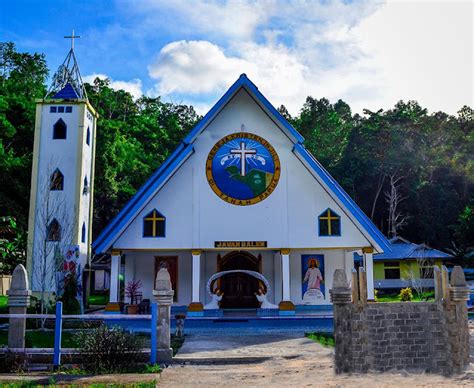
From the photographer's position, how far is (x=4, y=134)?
3069cm

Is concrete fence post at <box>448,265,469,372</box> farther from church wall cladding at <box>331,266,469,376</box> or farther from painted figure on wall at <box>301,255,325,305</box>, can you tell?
painted figure on wall at <box>301,255,325,305</box>

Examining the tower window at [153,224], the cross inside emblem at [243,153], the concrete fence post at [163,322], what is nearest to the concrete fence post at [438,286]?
the concrete fence post at [163,322]

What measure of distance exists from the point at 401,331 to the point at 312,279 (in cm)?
999

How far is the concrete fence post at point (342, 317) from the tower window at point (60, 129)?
16042 millimetres

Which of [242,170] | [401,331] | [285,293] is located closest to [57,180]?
[242,170]

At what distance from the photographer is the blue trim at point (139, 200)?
1836 centimetres

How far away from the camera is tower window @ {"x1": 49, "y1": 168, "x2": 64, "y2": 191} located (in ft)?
72.1

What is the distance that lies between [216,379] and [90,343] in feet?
8.76

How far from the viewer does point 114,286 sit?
18.6 meters

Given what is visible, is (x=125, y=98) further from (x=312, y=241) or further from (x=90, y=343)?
(x=90, y=343)

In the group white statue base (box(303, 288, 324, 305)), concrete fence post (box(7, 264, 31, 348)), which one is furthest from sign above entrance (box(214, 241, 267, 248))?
concrete fence post (box(7, 264, 31, 348))

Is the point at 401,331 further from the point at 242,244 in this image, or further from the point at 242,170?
the point at 242,170

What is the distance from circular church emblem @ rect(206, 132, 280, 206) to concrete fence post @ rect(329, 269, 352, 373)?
9041 millimetres

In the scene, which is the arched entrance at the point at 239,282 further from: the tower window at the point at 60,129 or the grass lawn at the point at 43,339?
the tower window at the point at 60,129
